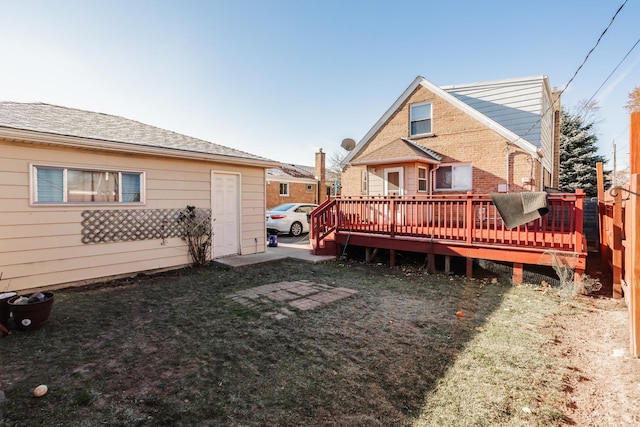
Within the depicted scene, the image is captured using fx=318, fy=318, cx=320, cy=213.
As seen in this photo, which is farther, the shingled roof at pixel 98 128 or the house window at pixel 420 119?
the house window at pixel 420 119

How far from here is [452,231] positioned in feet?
23.8

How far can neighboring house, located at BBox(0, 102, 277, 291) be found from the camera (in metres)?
5.45

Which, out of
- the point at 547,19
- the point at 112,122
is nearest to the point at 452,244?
the point at 547,19

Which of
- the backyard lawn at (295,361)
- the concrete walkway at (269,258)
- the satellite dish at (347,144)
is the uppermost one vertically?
the satellite dish at (347,144)

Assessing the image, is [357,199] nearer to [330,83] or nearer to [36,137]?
[36,137]

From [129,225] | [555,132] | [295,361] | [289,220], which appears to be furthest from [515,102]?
[129,225]

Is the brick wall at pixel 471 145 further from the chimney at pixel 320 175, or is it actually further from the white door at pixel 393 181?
the chimney at pixel 320 175

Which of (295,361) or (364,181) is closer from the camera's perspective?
(295,361)

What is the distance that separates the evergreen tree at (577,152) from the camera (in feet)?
69.7

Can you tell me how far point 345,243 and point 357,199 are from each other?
1.28m

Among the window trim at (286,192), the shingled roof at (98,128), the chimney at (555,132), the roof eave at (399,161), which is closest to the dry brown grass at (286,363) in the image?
the shingled roof at (98,128)

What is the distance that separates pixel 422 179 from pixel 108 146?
958cm

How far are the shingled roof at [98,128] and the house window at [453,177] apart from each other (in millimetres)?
6539

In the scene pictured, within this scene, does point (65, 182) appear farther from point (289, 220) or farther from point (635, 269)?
point (289, 220)
